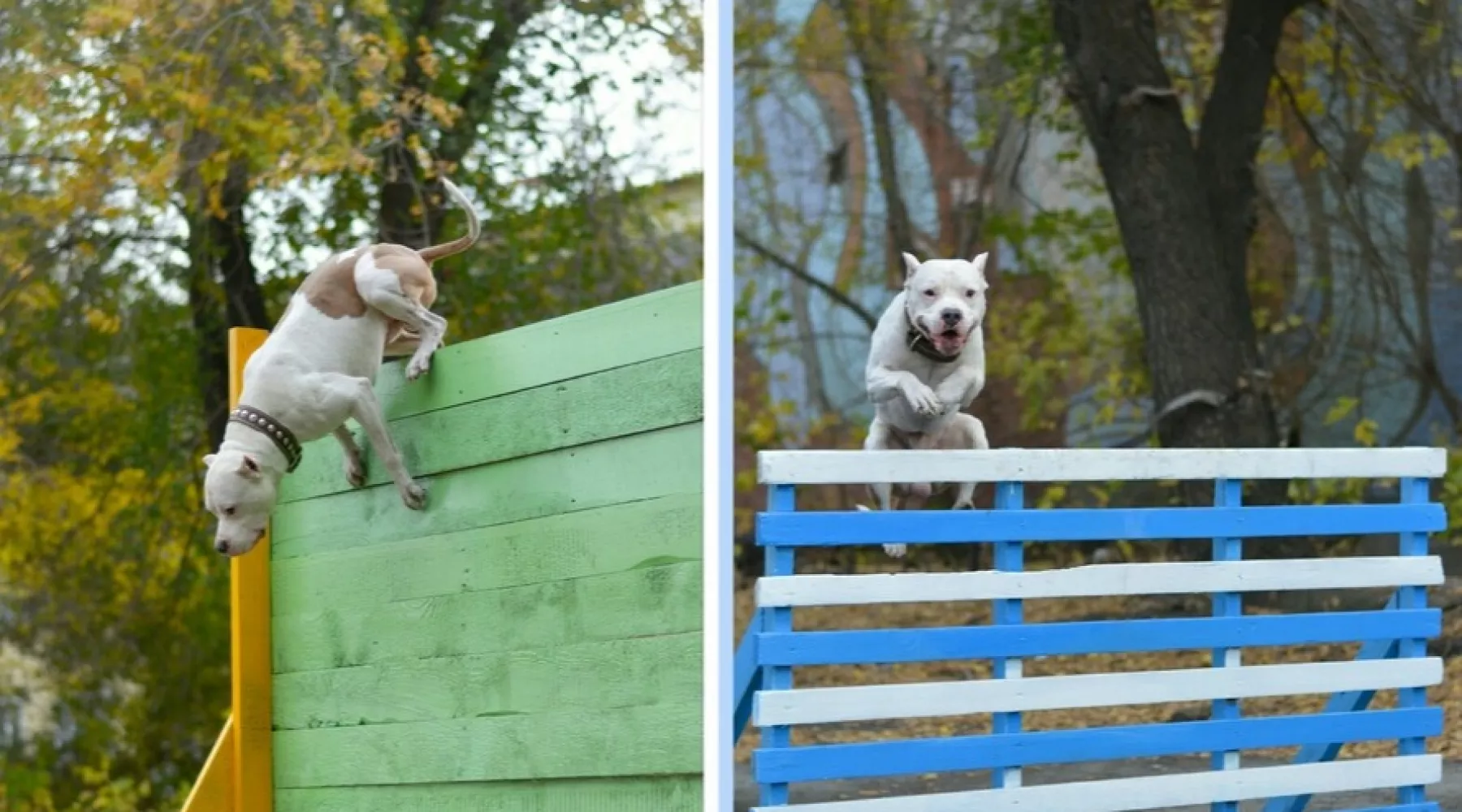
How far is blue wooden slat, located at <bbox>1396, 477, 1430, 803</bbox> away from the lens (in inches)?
139

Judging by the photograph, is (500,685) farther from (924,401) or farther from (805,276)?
(805,276)

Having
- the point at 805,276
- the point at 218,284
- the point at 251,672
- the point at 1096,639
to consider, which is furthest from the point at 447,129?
the point at 1096,639

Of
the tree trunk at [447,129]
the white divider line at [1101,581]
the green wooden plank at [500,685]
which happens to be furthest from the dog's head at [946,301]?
the tree trunk at [447,129]

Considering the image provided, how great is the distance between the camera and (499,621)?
10.5ft

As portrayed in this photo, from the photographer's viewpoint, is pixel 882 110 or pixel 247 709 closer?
pixel 247 709

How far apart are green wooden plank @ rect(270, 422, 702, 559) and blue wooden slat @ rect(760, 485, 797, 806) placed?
0.65ft

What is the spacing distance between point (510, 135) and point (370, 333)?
10.6 feet

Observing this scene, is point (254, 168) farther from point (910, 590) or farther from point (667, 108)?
point (910, 590)

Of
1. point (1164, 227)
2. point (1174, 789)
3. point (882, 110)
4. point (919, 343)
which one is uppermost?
point (882, 110)

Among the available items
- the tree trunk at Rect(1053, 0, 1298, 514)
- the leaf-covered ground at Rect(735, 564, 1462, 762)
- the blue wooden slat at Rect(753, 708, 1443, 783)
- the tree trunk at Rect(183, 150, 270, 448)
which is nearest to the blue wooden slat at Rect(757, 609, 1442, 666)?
the blue wooden slat at Rect(753, 708, 1443, 783)

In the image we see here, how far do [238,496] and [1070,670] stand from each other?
457 cm

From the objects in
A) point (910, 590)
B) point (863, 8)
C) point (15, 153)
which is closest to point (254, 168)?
point (15, 153)

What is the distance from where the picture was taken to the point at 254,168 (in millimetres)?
5941

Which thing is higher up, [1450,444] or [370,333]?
[1450,444]
